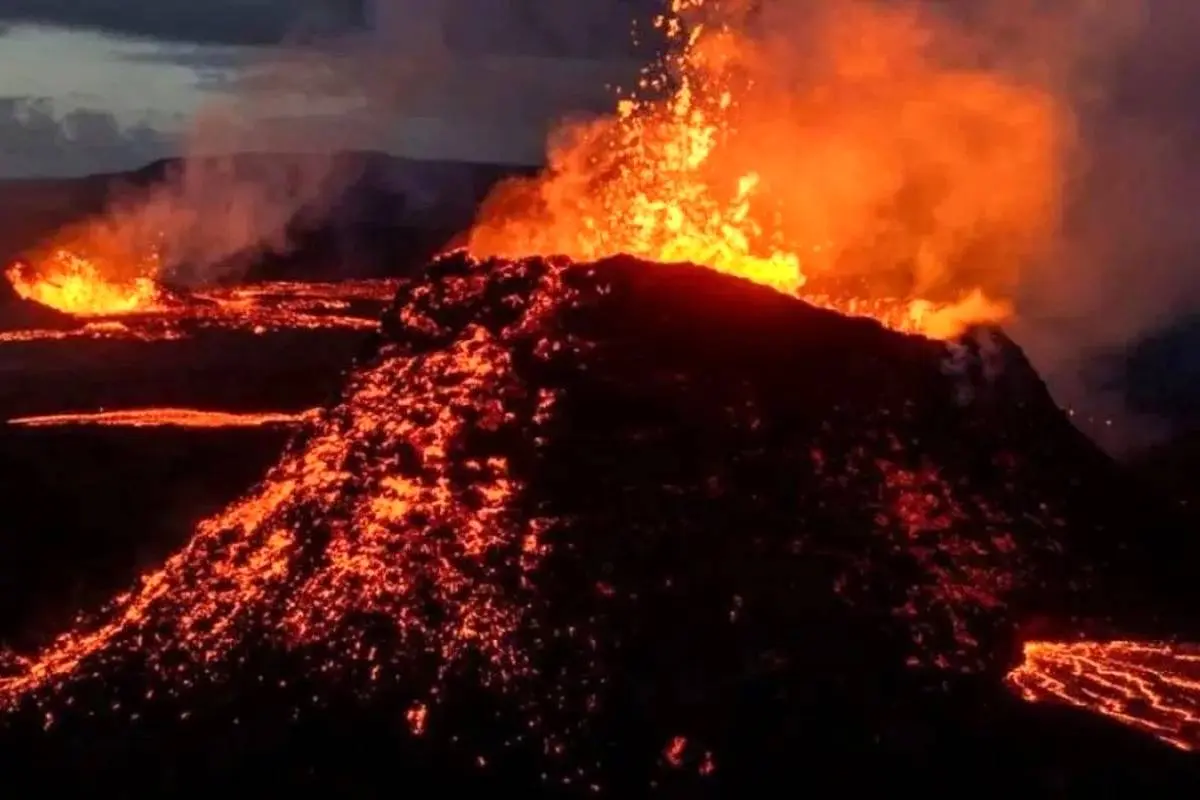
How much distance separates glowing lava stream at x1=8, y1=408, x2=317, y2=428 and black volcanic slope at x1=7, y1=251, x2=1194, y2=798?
40.9 ft

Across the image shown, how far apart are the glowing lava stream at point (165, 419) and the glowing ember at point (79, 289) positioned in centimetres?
1940

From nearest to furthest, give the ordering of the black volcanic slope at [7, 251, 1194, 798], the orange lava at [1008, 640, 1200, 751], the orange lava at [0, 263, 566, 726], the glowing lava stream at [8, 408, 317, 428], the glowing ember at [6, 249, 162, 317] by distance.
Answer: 1. the black volcanic slope at [7, 251, 1194, 798]
2. the orange lava at [1008, 640, 1200, 751]
3. the orange lava at [0, 263, 566, 726]
4. the glowing lava stream at [8, 408, 317, 428]
5. the glowing ember at [6, 249, 162, 317]

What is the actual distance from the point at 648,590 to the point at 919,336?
19.5 ft

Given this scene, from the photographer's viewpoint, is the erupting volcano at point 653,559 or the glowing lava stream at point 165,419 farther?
the glowing lava stream at point 165,419

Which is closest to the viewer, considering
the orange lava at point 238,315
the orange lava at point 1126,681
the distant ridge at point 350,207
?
the orange lava at point 1126,681

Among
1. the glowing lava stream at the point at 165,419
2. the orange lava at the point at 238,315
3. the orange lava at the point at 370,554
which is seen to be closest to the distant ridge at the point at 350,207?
the orange lava at the point at 238,315

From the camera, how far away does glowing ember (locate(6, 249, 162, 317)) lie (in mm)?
53812

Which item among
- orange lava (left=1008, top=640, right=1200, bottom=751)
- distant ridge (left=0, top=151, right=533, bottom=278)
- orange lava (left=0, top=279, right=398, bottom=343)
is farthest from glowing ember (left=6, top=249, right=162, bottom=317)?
orange lava (left=1008, top=640, right=1200, bottom=751)

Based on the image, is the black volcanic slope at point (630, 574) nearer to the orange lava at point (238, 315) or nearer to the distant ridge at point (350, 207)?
the orange lava at point (238, 315)

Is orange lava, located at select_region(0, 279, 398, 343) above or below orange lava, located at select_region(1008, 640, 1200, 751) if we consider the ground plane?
above

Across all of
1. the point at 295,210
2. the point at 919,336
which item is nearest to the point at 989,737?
the point at 919,336

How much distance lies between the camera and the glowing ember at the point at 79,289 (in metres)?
53.8

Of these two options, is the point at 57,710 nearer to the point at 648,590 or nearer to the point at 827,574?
the point at 648,590

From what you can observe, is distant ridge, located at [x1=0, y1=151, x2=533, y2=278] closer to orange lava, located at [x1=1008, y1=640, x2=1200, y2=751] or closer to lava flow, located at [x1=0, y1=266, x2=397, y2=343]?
lava flow, located at [x1=0, y1=266, x2=397, y2=343]
